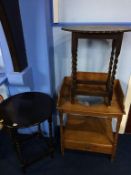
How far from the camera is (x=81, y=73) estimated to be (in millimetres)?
1532

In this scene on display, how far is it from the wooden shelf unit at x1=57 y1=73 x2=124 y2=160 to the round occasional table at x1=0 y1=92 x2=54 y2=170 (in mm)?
128

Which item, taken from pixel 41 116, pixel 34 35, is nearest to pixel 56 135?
pixel 41 116

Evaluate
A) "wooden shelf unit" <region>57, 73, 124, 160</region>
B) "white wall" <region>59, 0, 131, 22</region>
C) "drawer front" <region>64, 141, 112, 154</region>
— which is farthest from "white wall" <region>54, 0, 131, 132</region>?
A: "drawer front" <region>64, 141, 112, 154</region>

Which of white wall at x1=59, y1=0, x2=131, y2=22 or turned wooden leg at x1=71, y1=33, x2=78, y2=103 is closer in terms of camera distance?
turned wooden leg at x1=71, y1=33, x2=78, y2=103

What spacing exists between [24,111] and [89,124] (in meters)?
0.73

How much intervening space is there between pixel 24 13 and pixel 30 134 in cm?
122

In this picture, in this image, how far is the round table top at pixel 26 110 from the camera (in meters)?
1.12

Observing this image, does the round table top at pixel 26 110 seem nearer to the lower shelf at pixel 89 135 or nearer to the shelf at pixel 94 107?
the shelf at pixel 94 107

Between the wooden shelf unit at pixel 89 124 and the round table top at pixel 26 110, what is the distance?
13 cm

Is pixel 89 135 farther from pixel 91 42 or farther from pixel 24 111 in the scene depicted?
pixel 91 42

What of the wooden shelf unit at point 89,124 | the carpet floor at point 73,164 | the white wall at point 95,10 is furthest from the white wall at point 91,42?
the carpet floor at point 73,164

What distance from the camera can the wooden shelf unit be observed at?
4.18 feet

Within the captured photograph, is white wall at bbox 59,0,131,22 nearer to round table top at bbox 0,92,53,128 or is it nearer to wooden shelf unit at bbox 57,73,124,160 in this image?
wooden shelf unit at bbox 57,73,124,160

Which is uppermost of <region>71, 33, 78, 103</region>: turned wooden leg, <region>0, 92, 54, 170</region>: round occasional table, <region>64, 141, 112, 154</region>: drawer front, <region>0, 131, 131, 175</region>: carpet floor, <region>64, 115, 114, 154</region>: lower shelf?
<region>71, 33, 78, 103</region>: turned wooden leg
